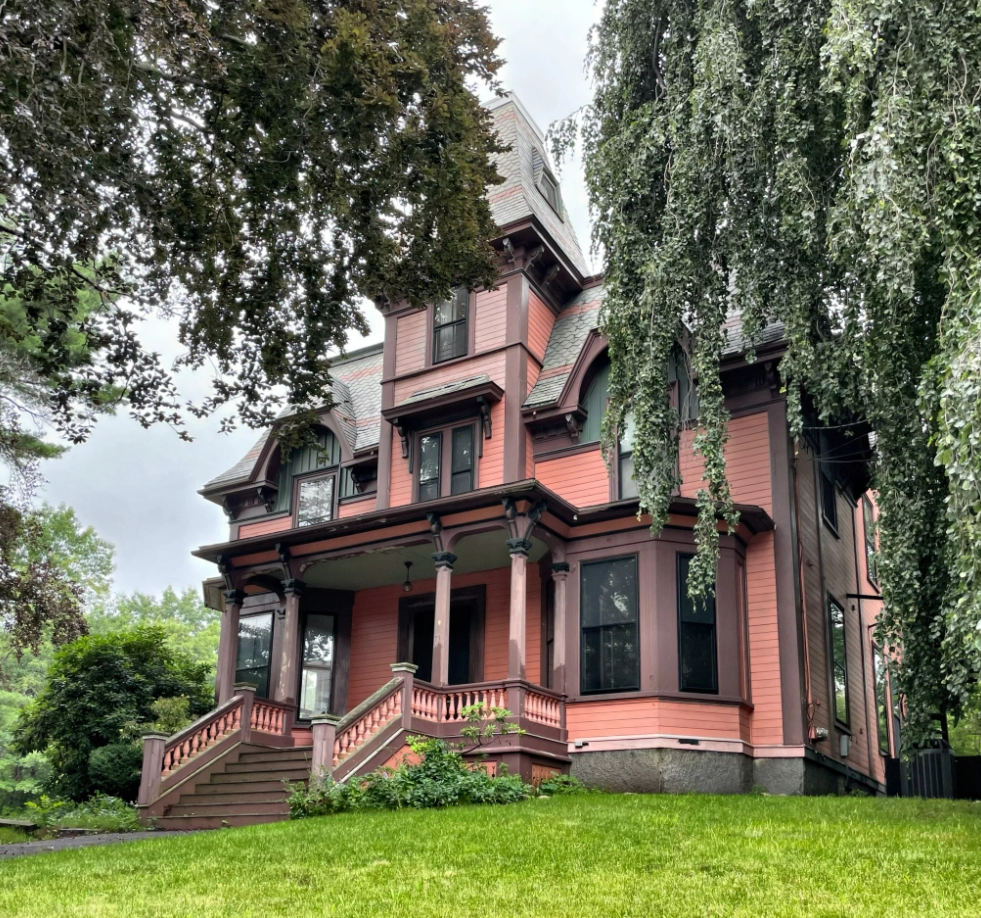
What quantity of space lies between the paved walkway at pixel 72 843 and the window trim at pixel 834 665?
10.1m

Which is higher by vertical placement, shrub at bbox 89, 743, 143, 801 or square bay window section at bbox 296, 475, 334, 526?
square bay window section at bbox 296, 475, 334, 526

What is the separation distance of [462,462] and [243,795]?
263 inches

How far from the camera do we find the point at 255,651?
19438 mm

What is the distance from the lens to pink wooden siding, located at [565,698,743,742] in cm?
1428

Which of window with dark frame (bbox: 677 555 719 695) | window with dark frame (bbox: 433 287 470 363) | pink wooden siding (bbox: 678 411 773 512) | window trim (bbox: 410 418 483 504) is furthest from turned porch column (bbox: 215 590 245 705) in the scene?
pink wooden siding (bbox: 678 411 773 512)

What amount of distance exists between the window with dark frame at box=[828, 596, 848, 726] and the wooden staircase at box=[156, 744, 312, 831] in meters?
8.58

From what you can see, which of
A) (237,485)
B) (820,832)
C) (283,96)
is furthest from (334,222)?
(237,485)

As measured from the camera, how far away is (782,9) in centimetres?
997

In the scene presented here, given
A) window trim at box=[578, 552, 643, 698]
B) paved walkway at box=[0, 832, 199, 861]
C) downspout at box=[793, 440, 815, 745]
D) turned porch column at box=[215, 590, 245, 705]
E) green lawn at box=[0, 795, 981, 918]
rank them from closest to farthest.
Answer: green lawn at box=[0, 795, 981, 918] → paved walkway at box=[0, 832, 199, 861] → window trim at box=[578, 552, 643, 698] → downspout at box=[793, 440, 815, 745] → turned porch column at box=[215, 590, 245, 705]

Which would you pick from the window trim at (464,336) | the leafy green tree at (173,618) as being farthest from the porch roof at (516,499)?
the leafy green tree at (173,618)

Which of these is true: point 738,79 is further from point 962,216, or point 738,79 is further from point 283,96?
point 283,96

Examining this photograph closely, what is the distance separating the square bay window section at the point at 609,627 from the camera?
14867 mm

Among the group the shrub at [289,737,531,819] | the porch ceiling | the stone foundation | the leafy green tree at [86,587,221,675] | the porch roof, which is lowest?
the shrub at [289,737,531,819]

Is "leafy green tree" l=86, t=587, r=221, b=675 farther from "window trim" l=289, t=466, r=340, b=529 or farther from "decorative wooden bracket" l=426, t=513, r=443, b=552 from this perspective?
"decorative wooden bracket" l=426, t=513, r=443, b=552
